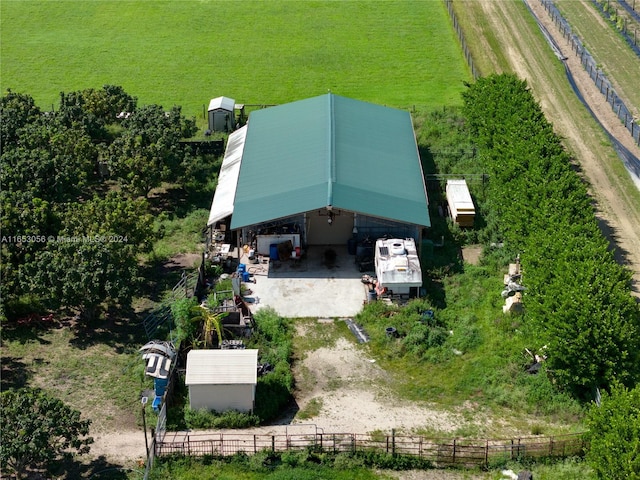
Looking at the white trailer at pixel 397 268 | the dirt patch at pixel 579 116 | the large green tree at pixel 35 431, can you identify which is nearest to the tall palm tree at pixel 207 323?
the large green tree at pixel 35 431

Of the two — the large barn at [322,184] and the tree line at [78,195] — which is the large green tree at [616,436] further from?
the tree line at [78,195]

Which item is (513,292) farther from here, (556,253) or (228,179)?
(228,179)

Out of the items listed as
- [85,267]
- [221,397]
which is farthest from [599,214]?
[85,267]

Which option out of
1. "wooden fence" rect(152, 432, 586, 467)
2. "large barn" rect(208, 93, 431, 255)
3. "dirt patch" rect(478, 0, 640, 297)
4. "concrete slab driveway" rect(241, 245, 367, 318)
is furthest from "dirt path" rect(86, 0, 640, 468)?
"large barn" rect(208, 93, 431, 255)

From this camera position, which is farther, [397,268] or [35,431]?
[397,268]

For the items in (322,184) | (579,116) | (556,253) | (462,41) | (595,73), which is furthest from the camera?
(462,41)

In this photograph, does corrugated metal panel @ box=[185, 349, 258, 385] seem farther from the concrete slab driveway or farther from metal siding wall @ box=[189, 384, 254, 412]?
the concrete slab driveway

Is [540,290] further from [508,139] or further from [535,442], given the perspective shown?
[508,139]
